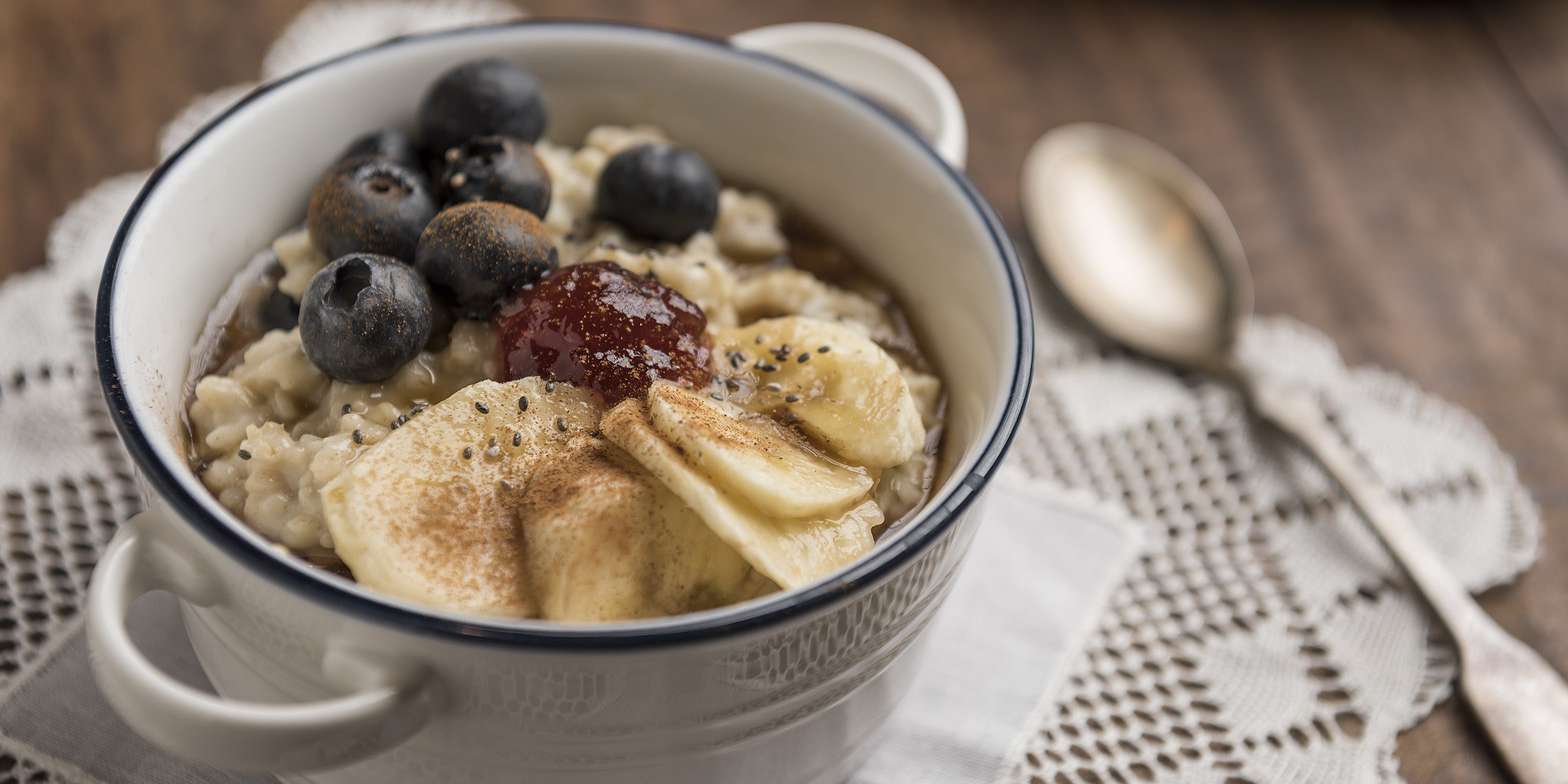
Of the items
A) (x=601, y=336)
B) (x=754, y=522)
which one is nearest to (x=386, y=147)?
(x=601, y=336)

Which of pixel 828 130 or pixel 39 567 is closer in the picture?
pixel 39 567

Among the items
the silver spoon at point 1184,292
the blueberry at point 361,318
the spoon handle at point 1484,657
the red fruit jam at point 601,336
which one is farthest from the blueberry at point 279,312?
the spoon handle at point 1484,657

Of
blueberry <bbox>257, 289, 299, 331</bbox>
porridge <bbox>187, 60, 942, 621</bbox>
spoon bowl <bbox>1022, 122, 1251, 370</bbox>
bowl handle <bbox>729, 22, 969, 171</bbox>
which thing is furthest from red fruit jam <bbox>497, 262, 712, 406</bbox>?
spoon bowl <bbox>1022, 122, 1251, 370</bbox>

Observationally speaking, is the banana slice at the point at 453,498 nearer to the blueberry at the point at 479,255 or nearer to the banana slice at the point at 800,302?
the blueberry at the point at 479,255

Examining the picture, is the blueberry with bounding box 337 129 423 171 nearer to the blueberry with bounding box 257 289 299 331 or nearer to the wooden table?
the blueberry with bounding box 257 289 299 331

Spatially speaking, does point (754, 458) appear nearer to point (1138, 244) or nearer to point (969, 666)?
point (969, 666)

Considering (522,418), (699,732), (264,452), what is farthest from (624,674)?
(264,452)

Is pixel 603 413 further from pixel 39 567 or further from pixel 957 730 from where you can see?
pixel 39 567
